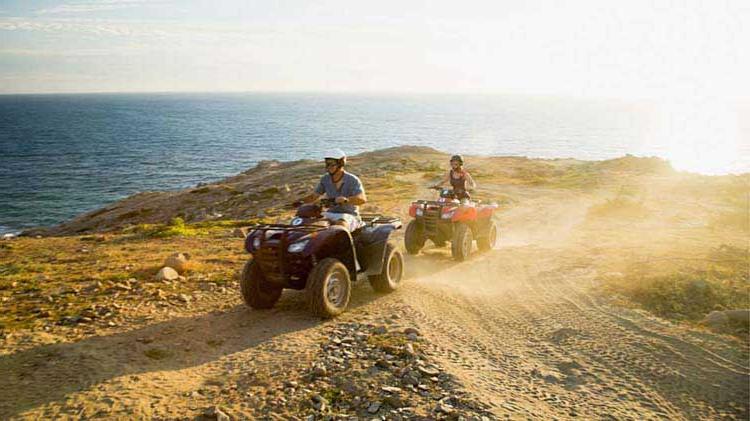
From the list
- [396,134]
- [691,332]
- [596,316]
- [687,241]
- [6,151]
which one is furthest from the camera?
[396,134]

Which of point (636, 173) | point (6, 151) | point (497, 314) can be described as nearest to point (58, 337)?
point (497, 314)

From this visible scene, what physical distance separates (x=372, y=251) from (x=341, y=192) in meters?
1.21

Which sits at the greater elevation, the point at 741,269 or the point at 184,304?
the point at 741,269

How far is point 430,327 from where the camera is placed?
8469 mm

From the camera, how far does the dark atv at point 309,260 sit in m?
8.20

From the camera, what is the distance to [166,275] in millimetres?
10773

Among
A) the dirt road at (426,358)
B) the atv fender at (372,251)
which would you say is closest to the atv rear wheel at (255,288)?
the dirt road at (426,358)

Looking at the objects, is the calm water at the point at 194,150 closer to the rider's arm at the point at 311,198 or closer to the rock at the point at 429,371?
the rider's arm at the point at 311,198

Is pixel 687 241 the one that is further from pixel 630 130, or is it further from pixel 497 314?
pixel 630 130

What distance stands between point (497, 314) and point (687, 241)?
8.98 meters

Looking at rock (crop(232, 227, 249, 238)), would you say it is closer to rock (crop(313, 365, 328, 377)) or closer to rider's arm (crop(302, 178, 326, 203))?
rider's arm (crop(302, 178, 326, 203))

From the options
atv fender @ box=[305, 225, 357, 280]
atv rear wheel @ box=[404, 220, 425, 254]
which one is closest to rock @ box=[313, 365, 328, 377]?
atv fender @ box=[305, 225, 357, 280]

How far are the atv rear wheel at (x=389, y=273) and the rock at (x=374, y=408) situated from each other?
3850 mm

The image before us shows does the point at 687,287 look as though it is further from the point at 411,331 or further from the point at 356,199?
the point at 356,199
